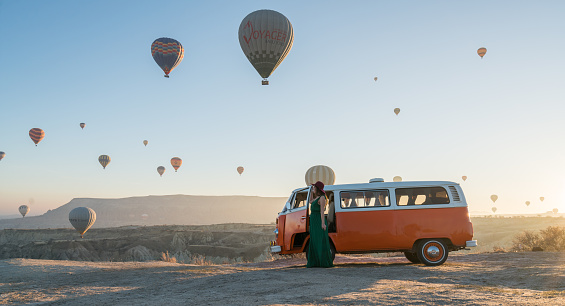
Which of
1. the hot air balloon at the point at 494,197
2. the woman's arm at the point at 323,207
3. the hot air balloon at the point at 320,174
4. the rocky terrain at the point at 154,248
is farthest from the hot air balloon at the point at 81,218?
the hot air balloon at the point at 494,197

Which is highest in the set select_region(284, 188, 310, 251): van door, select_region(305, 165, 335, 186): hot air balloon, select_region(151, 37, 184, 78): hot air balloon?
select_region(151, 37, 184, 78): hot air balloon

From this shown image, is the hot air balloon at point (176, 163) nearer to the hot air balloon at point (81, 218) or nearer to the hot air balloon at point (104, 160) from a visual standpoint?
the hot air balloon at point (104, 160)

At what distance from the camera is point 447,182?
12.7m

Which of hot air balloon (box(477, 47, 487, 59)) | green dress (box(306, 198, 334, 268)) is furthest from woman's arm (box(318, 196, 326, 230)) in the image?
hot air balloon (box(477, 47, 487, 59))

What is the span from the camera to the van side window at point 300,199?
501 inches

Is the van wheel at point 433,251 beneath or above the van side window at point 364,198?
beneath

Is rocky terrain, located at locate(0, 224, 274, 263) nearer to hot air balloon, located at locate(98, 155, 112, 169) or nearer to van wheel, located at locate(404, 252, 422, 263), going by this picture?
van wheel, located at locate(404, 252, 422, 263)

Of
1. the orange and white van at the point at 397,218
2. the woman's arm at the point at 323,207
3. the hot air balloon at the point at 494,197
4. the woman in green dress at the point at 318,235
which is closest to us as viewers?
the woman's arm at the point at 323,207

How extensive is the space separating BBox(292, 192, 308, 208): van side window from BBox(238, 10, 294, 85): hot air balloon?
22140mm

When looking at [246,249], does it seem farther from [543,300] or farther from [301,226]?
[543,300]

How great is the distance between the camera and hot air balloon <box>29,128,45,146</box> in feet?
A: 232

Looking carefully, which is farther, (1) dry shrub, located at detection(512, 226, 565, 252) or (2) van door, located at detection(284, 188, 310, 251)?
(1) dry shrub, located at detection(512, 226, 565, 252)

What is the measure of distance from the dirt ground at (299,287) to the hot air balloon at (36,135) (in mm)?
67210

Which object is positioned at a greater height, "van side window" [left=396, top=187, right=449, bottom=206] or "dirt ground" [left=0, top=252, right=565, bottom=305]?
"van side window" [left=396, top=187, right=449, bottom=206]
